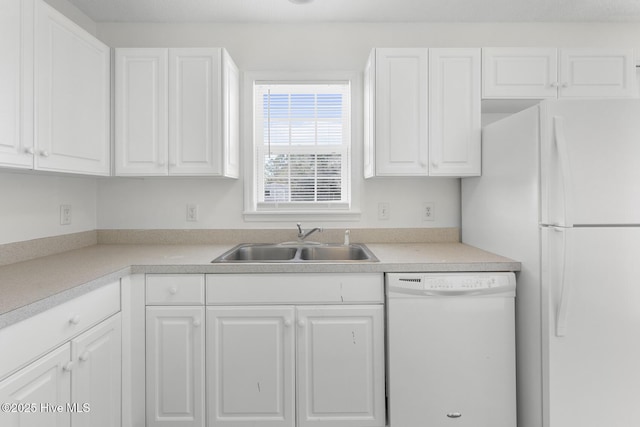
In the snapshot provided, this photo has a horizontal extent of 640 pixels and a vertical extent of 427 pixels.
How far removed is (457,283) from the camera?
1.76m

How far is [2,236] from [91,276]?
690 millimetres

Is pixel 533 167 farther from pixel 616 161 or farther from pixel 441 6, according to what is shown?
pixel 441 6

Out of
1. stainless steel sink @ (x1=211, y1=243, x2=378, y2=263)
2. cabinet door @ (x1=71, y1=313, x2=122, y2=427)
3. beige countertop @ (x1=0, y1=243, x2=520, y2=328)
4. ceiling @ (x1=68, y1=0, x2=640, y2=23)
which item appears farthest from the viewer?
stainless steel sink @ (x1=211, y1=243, x2=378, y2=263)

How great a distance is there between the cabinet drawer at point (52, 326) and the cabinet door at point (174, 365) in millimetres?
256

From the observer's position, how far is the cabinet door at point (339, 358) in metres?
1.80

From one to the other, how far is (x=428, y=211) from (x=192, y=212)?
1690 mm

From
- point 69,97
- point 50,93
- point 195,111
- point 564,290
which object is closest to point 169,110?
point 195,111

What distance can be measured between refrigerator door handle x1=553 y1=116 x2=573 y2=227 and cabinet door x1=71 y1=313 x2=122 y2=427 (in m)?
2.05

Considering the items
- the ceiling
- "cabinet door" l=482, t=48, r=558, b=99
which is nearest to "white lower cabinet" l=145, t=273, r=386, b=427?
"cabinet door" l=482, t=48, r=558, b=99

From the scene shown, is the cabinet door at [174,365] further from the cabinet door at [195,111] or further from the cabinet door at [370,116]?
the cabinet door at [370,116]

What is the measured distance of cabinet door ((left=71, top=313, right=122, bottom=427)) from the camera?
1.39 meters

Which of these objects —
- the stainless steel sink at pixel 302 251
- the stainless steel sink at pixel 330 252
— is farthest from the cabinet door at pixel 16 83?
the stainless steel sink at pixel 330 252

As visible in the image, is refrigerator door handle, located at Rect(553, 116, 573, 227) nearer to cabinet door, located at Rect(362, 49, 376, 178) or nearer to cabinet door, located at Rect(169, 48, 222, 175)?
cabinet door, located at Rect(362, 49, 376, 178)

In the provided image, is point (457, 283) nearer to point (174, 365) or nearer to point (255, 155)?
point (174, 365)
